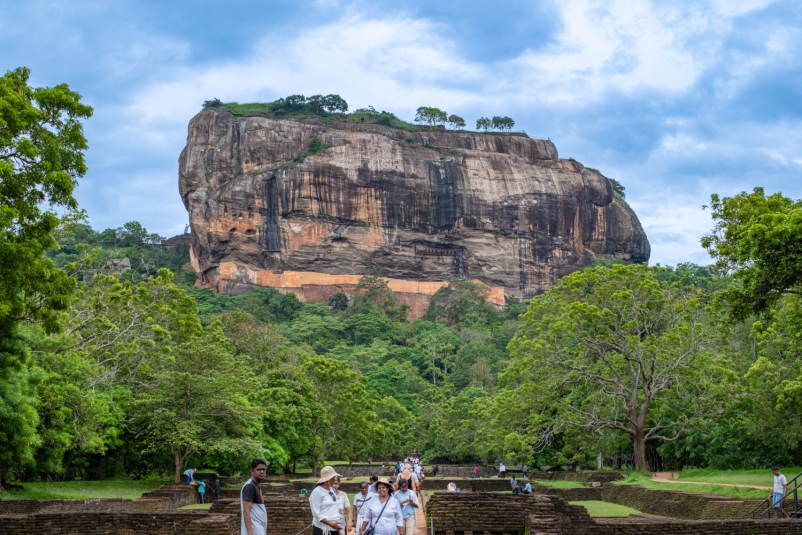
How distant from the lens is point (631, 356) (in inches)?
1161

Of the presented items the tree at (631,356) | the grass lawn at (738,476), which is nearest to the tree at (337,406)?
the tree at (631,356)

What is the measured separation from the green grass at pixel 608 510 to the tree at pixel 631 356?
739cm

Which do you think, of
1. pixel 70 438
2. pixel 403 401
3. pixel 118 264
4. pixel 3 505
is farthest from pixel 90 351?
pixel 118 264

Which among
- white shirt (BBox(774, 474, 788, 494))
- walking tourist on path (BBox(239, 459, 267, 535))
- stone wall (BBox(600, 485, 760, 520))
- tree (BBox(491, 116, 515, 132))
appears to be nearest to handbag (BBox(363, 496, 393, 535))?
walking tourist on path (BBox(239, 459, 267, 535))

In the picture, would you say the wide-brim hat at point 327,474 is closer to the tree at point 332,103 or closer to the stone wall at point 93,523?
the stone wall at point 93,523

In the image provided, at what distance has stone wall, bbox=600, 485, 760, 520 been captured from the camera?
15913 millimetres

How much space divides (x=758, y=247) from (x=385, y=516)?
37.8ft

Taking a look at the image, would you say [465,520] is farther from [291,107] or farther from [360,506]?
[291,107]

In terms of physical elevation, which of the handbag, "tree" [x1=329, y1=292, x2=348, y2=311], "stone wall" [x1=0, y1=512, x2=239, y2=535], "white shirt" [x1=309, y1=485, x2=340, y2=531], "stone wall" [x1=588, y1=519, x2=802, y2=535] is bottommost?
"stone wall" [x1=588, y1=519, x2=802, y2=535]

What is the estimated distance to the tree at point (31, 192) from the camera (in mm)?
15200

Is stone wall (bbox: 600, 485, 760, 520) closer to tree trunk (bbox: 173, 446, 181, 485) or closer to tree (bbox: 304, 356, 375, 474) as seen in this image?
tree trunk (bbox: 173, 446, 181, 485)

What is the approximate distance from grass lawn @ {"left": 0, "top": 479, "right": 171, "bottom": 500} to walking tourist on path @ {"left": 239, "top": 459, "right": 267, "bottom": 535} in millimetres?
15542

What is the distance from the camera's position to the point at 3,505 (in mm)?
17906

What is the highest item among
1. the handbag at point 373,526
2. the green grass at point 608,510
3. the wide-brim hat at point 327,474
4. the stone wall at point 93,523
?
the wide-brim hat at point 327,474
